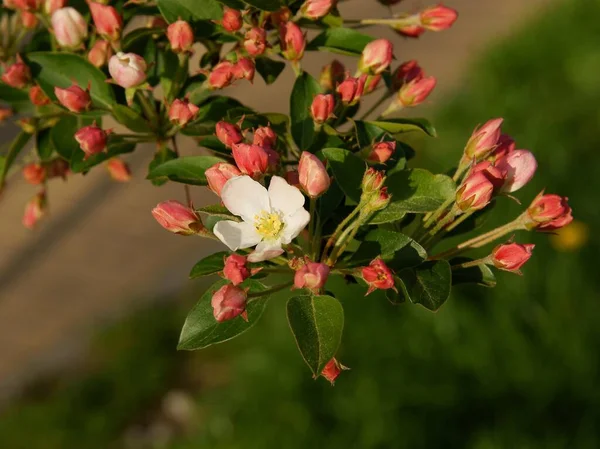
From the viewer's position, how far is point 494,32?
5121mm

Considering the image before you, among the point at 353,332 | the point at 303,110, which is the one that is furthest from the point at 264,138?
the point at 353,332

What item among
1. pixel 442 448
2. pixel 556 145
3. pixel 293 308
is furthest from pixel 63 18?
pixel 556 145

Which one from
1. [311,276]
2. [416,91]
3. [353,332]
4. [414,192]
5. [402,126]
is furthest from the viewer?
[353,332]

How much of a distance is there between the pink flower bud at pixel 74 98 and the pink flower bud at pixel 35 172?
0.82 ft

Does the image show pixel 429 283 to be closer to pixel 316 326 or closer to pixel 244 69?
pixel 316 326

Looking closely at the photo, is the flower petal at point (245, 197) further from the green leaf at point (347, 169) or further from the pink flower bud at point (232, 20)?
the pink flower bud at point (232, 20)

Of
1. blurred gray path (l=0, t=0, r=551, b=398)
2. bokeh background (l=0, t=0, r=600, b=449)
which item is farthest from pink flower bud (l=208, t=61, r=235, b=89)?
blurred gray path (l=0, t=0, r=551, b=398)

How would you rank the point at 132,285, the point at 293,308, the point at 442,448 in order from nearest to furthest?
the point at 293,308
the point at 442,448
the point at 132,285

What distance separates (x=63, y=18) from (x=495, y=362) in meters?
1.97

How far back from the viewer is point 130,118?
1.09 metres

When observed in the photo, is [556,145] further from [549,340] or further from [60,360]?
[60,360]

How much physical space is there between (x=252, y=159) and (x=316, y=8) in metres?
0.27

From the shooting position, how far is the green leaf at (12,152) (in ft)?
3.92

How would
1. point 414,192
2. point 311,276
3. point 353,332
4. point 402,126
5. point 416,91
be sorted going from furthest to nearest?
point 353,332 < point 416,91 < point 402,126 < point 414,192 < point 311,276
